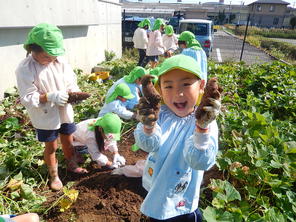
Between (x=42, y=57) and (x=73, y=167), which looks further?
(x=73, y=167)

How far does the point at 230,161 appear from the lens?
2.27 m

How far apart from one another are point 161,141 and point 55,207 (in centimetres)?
150

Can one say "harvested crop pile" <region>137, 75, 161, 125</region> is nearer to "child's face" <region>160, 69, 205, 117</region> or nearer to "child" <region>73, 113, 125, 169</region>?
"child's face" <region>160, 69, 205, 117</region>

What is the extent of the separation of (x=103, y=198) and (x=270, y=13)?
53.9 meters

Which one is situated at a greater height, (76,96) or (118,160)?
(76,96)

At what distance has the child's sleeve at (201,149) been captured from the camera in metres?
1.14

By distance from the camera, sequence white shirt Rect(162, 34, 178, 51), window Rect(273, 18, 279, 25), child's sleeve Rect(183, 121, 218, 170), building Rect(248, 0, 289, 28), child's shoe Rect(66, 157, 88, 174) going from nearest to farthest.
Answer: child's sleeve Rect(183, 121, 218, 170), child's shoe Rect(66, 157, 88, 174), white shirt Rect(162, 34, 178, 51), building Rect(248, 0, 289, 28), window Rect(273, 18, 279, 25)

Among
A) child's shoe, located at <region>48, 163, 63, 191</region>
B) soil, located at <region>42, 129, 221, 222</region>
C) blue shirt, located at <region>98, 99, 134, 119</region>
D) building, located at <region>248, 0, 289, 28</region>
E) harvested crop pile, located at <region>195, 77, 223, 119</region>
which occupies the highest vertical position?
building, located at <region>248, 0, 289, 28</region>

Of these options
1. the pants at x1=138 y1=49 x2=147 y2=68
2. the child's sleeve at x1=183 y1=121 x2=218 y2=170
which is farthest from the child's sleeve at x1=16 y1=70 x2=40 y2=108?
the pants at x1=138 y1=49 x2=147 y2=68

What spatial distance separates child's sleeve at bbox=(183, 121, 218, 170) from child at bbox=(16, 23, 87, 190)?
1284 millimetres

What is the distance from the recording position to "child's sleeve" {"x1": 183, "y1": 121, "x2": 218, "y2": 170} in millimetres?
1145

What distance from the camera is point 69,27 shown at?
5742 millimetres

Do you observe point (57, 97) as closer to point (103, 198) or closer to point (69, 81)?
point (69, 81)

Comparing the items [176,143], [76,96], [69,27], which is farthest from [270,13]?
[176,143]
